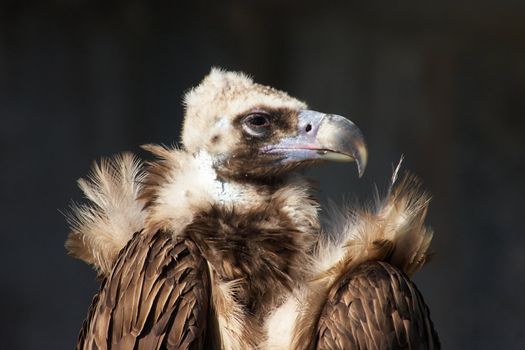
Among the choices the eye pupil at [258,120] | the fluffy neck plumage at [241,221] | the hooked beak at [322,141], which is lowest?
the fluffy neck plumage at [241,221]

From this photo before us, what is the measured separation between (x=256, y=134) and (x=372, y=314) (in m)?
0.62

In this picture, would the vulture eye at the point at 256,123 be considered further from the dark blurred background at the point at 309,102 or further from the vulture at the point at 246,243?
the dark blurred background at the point at 309,102

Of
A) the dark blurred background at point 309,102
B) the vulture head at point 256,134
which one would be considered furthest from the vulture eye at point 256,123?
the dark blurred background at point 309,102

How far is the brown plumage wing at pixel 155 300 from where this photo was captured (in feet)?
9.46

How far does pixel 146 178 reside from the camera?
3.29 metres

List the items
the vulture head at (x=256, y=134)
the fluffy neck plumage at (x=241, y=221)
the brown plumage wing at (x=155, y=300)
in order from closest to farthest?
1. the brown plumage wing at (x=155, y=300)
2. the fluffy neck plumage at (x=241, y=221)
3. the vulture head at (x=256, y=134)

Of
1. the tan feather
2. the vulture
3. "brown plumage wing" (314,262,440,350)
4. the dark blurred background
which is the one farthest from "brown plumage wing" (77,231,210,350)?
the dark blurred background

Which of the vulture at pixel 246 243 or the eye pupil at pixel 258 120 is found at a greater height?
the eye pupil at pixel 258 120

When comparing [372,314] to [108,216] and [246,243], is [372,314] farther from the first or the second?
[108,216]

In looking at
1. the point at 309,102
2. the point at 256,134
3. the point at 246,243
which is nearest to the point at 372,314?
the point at 246,243

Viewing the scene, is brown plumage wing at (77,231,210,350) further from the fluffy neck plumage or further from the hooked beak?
the hooked beak

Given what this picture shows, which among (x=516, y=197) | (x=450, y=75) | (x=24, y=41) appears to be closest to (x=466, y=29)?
(x=450, y=75)

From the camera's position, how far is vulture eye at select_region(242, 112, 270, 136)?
10.6ft

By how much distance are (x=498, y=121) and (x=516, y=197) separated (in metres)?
0.37
